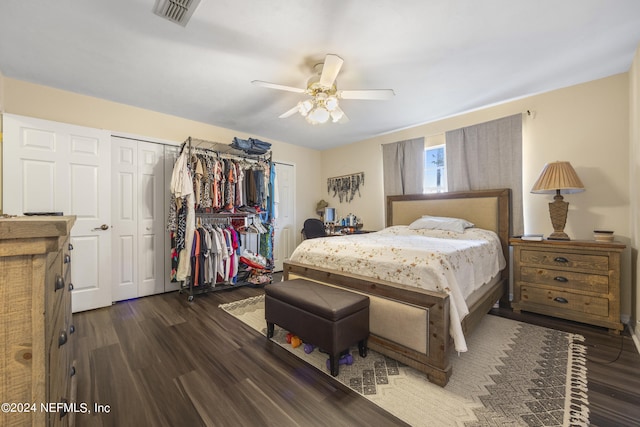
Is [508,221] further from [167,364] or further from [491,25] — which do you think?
[167,364]

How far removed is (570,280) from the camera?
8.61ft

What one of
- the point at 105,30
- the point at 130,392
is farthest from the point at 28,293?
the point at 105,30

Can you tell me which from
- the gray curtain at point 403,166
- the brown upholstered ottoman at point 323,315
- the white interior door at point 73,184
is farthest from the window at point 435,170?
the white interior door at point 73,184

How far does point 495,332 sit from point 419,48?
2704 mm

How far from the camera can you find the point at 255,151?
13.6 feet

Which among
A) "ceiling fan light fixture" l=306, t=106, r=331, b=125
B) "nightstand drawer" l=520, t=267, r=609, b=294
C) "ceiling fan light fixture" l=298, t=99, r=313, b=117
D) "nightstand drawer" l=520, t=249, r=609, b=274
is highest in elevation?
"ceiling fan light fixture" l=298, t=99, r=313, b=117

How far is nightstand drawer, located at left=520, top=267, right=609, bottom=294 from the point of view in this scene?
2.48m

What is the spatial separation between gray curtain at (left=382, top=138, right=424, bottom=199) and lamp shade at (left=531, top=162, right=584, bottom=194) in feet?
5.16

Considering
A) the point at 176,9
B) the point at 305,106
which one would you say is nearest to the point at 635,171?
the point at 305,106

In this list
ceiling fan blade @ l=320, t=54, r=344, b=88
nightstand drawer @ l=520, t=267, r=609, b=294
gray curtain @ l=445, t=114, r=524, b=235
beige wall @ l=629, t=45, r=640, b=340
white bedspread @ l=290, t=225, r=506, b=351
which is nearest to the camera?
white bedspread @ l=290, t=225, r=506, b=351

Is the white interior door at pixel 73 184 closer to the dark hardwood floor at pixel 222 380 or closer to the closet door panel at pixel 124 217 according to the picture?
the closet door panel at pixel 124 217

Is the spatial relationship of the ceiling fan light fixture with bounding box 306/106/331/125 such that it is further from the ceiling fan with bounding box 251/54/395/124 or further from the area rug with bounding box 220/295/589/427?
the area rug with bounding box 220/295/589/427

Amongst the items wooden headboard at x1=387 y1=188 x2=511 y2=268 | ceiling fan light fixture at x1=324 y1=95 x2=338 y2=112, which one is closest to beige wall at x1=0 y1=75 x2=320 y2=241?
ceiling fan light fixture at x1=324 y1=95 x2=338 y2=112

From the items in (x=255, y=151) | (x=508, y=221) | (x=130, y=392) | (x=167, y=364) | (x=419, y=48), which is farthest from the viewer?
(x=255, y=151)
